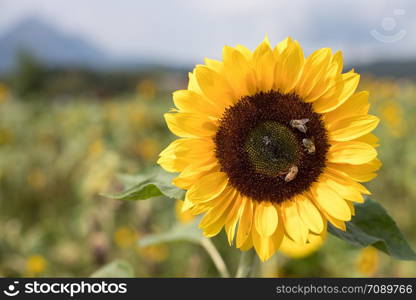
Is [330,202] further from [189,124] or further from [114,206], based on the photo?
[114,206]

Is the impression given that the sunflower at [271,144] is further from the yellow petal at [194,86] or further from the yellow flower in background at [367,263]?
the yellow flower in background at [367,263]

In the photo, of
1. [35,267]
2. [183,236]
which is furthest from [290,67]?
[35,267]

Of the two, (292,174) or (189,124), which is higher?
(189,124)

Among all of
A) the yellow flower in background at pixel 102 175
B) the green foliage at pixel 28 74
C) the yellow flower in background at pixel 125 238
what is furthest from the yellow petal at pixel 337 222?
the green foliage at pixel 28 74

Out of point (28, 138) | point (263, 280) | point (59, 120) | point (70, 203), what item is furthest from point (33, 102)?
point (263, 280)

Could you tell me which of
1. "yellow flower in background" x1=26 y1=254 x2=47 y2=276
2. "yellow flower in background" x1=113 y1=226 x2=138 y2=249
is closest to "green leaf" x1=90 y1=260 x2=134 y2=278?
"yellow flower in background" x1=26 y1=254 x2=47 y2=276

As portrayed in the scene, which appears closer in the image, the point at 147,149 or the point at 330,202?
the point at 330,202

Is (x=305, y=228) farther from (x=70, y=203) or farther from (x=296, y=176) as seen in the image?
(x=70, y=203)
